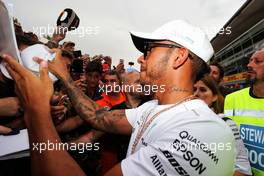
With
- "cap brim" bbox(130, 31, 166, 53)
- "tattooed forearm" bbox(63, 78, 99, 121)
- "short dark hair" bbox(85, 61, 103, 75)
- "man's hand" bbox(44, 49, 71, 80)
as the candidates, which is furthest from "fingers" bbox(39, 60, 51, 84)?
"short dark hair" bbox(85, 61, 103, 75)

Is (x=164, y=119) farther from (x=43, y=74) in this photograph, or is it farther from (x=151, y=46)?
(x=43, y=74)

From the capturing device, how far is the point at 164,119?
1735 millimetres

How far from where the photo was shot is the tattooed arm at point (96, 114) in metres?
2.35

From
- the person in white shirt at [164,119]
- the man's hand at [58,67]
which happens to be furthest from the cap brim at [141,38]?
the man's hand at [58,67]

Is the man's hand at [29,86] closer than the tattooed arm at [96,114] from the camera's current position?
Yes

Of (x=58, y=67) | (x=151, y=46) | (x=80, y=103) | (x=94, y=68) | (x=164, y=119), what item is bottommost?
(x=94, y=68)

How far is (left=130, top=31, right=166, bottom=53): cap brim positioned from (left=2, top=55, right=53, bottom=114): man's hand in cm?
89

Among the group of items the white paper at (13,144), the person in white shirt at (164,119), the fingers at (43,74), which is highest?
the fingers at (43,74)

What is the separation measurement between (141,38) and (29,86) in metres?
0.98

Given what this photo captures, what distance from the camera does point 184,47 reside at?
6.20 feet

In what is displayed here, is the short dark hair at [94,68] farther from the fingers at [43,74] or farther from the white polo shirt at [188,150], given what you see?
the fingers at [43,74]

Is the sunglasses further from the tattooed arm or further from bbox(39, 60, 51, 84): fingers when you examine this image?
bbox(39, 60, 51, 84): fingers

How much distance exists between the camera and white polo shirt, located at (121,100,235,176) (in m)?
1.43

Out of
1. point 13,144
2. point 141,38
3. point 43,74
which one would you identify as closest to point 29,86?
point 43,74
